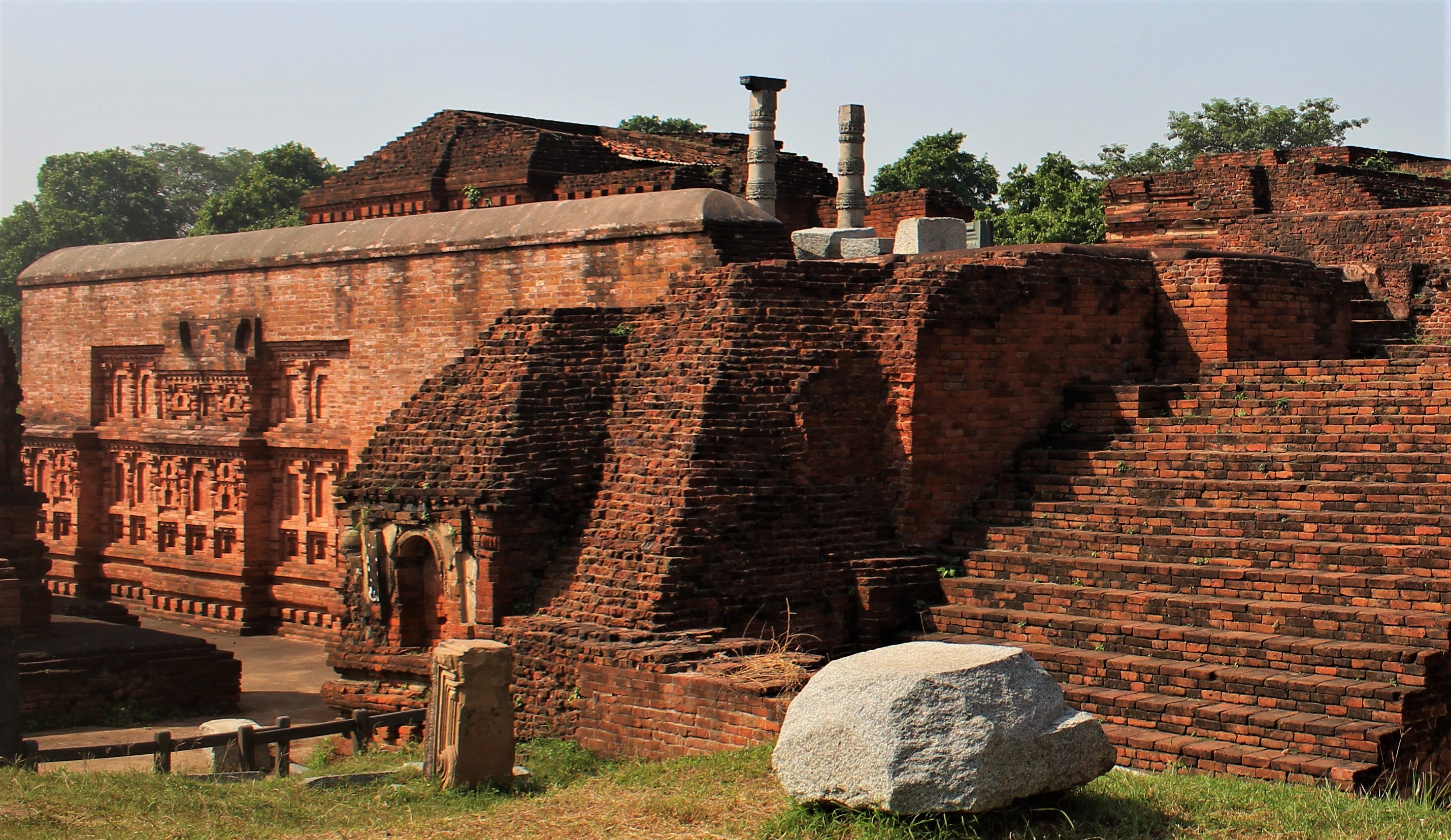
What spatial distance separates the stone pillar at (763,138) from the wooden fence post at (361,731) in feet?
22.7

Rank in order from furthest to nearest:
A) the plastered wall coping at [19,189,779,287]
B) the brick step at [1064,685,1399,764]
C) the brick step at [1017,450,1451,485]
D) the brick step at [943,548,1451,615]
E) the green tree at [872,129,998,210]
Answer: the green tree at [872,129,998,210], the plastered wall coping at [19,189,779,287], the brick step at [1017,450,1451,485], the brick step at [943,548,1451,615], the brick step at [1064,685,1399,764]

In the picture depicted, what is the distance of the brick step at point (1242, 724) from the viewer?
681 cm

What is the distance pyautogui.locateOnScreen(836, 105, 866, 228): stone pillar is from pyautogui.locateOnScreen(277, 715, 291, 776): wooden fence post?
25.7ft

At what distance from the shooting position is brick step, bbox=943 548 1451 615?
7.62 m

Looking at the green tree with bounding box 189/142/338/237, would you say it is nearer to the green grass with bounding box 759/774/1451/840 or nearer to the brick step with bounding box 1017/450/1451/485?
the brick step with bounding box 1017/450/1451/485

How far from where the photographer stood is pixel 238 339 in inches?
614

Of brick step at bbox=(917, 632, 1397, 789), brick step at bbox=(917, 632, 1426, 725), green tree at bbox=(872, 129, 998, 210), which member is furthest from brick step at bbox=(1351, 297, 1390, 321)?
green tree at bbox=(872, 129, 998, 210)

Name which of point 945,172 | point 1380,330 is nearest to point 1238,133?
point 945,172

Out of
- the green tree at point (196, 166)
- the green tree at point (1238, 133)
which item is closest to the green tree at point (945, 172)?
the green tree at point (1238, 133)

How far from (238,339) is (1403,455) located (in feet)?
36.1

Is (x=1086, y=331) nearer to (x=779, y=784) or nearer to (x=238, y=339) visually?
(x=779, y=784)

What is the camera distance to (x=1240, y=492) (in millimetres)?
8766

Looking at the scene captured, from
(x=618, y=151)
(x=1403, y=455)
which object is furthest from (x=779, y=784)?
(x=618, y=151)

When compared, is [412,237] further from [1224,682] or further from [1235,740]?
[1235,740]
